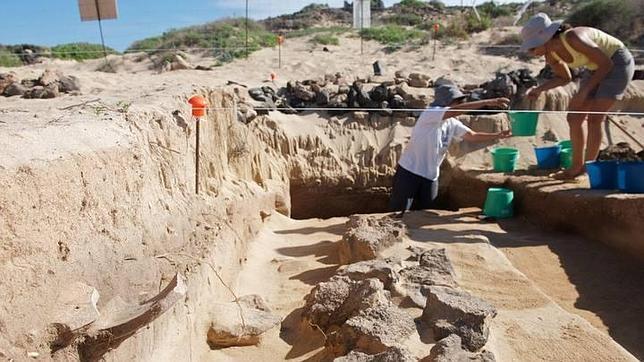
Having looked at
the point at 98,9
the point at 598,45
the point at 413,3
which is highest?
the point at 413,3

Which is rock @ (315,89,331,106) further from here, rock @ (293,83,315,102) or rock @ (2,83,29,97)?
rock @ (2,83,29,97)

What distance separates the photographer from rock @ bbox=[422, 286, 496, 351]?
2666 millimetres

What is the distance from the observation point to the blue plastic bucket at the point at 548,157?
239 inches

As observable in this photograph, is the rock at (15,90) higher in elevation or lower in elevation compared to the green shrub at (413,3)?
lower

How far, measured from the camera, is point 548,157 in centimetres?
612

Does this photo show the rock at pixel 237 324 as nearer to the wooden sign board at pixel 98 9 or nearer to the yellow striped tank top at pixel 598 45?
the yellow striped tank top at pixel 598 45

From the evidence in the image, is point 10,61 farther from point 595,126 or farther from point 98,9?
point 595,126

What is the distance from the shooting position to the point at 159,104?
3.59 metres

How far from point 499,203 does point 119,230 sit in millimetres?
3951

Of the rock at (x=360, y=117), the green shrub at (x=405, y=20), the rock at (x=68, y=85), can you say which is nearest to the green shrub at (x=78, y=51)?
the rock at (x=68, y=85)

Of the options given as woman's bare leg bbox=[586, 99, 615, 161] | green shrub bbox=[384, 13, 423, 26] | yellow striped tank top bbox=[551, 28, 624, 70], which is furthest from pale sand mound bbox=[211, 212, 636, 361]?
green shrub bbox=[384, 13, 423, 26]

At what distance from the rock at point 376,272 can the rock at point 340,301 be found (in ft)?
0.37

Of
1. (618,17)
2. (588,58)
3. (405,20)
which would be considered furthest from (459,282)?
(405,20)

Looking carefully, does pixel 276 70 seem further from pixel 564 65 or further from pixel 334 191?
pixel 564 65
